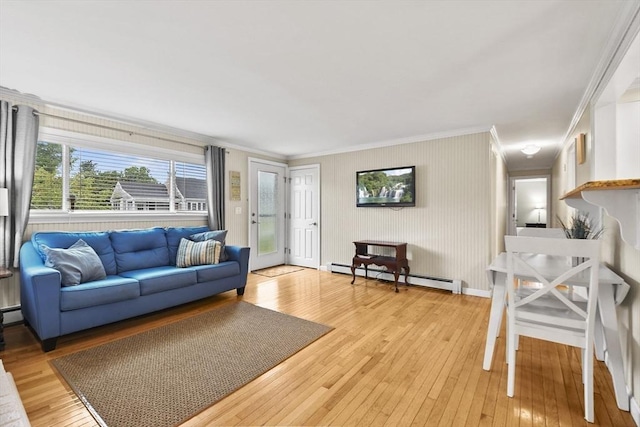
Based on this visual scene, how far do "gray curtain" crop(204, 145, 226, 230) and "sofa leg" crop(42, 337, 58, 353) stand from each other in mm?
2380

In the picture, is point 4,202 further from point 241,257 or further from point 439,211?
point 439,211

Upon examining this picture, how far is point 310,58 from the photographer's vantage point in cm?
226

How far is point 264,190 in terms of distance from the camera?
18.8 feet

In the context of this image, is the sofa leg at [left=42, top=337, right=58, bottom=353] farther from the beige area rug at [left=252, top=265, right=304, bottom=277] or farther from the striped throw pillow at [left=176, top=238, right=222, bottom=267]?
the beige area rug at [left=252, top=265, right=304, bottom=277]

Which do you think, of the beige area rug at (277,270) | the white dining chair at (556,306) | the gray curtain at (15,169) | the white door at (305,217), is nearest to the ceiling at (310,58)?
the gray curtain at (15,169)

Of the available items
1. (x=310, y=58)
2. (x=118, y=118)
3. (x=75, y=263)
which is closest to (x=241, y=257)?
(x=75, y=263)

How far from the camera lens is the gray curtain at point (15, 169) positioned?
9.21 feet

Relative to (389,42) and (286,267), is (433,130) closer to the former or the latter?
(389,42)

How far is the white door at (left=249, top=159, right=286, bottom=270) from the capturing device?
546 cm

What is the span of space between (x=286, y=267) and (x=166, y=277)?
2905 millimetres

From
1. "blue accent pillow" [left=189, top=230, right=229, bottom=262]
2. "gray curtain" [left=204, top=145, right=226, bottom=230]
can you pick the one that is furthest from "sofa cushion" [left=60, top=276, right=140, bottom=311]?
"gray curtain" [left=204, top=145, right=226, bottom=230]

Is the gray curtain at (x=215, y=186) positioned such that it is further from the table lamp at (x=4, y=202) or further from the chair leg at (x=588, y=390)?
the chair leg at (x=588, y=390)

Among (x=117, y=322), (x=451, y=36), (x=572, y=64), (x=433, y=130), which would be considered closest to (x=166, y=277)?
(x=117, y=322)

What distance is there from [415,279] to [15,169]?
4.95m
